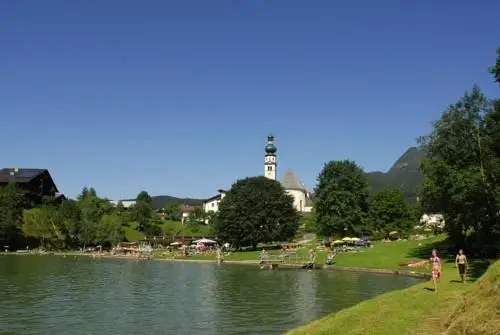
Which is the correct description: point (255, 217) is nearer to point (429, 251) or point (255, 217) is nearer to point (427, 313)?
point (429, 251)

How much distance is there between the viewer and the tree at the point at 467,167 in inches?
2009

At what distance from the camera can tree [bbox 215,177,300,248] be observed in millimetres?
103938

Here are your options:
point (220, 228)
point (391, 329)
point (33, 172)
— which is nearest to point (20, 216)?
point (33, 172)

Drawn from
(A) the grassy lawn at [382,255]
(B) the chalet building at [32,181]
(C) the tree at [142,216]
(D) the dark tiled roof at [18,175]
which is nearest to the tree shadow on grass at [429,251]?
(A) the grassy lawn at [382,255]

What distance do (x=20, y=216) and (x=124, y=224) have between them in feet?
122

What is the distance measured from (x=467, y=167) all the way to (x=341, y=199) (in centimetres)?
4433

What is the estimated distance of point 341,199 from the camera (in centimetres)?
9956

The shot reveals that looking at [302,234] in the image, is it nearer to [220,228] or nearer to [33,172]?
[220,228]

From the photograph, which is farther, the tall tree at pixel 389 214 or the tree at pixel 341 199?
the tall tree at pixel 389 214

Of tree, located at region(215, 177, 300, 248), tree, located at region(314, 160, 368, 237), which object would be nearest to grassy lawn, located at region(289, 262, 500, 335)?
tree, located at region(314, 160, 368, 237)

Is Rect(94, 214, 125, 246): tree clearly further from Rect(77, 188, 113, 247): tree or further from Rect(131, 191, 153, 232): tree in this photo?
Rect(131, 191, 153, 232): tree

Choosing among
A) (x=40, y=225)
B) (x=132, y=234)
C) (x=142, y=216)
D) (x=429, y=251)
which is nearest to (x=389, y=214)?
(x=429, y=251)

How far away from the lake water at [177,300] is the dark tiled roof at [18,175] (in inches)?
3900

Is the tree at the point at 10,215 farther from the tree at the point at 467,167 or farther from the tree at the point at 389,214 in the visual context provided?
the tree at the point at 467,167
